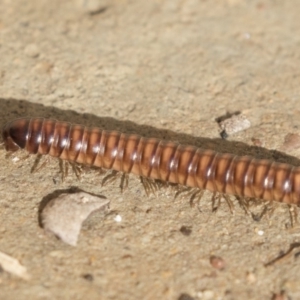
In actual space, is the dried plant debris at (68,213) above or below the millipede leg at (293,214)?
above

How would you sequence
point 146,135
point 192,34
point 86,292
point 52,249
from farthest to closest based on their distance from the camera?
1. point 192,34
2. point 146,135
3. point 52,249
4. point 86,292

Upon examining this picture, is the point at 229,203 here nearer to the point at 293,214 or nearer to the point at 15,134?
the point at 293,214

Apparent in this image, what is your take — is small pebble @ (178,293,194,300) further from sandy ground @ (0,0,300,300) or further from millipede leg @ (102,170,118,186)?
millipede leg @ (102,170,118,186)

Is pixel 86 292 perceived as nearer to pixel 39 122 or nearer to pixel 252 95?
pixel 39 122

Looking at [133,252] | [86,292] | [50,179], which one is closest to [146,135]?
[50,179]

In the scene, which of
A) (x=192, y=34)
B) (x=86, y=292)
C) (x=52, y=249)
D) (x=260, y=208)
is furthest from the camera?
(x=192, y=34)

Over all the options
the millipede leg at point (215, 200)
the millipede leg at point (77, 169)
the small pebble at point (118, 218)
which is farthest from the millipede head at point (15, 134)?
the millipede leg at point (215, 200)

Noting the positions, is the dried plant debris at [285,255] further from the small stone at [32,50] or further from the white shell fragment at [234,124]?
the small stone at [32,50]
